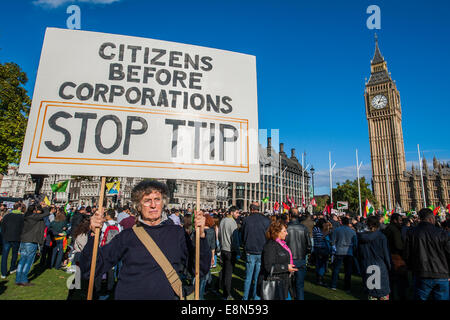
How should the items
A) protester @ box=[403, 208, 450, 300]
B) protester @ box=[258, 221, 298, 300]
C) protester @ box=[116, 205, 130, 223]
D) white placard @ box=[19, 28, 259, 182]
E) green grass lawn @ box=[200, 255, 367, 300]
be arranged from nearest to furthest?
white placard @ box=[19, 28, 259, 182] < protester @ box=[258, 221, 298, 300] < protester @ box=[403, 208, 450, 300] < green grass lawn @ box=[200, 255, 367, 300] < protester @ box=[116, 205, 130, 223]

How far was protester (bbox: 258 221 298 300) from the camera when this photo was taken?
442 centimetres

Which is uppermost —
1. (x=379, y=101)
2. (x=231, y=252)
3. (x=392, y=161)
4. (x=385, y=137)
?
(x=379, y=101)

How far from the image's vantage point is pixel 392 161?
87375 mm

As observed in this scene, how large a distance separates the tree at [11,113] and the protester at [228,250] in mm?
16884

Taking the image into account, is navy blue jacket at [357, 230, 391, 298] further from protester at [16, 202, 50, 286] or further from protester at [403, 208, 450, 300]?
protester at [16, 202, 50, 286]

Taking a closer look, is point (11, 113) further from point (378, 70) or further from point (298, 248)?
point (378, 70)

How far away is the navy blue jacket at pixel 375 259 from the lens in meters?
5.26

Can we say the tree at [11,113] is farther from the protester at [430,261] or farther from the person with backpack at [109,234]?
the protester at [430,261]

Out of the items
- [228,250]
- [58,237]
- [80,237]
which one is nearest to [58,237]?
[58,237]

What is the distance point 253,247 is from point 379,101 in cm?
9945

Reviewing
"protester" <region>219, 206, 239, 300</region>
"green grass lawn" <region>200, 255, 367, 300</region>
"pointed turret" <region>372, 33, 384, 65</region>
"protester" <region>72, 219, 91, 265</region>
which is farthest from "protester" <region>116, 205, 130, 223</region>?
"pointed turret" <region>372, 33, 384, 65</region>

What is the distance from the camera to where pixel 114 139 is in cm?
283

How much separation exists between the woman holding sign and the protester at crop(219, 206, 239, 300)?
4.56m

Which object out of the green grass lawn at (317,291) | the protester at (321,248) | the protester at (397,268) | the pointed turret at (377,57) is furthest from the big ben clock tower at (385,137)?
the protester at (397,268)
